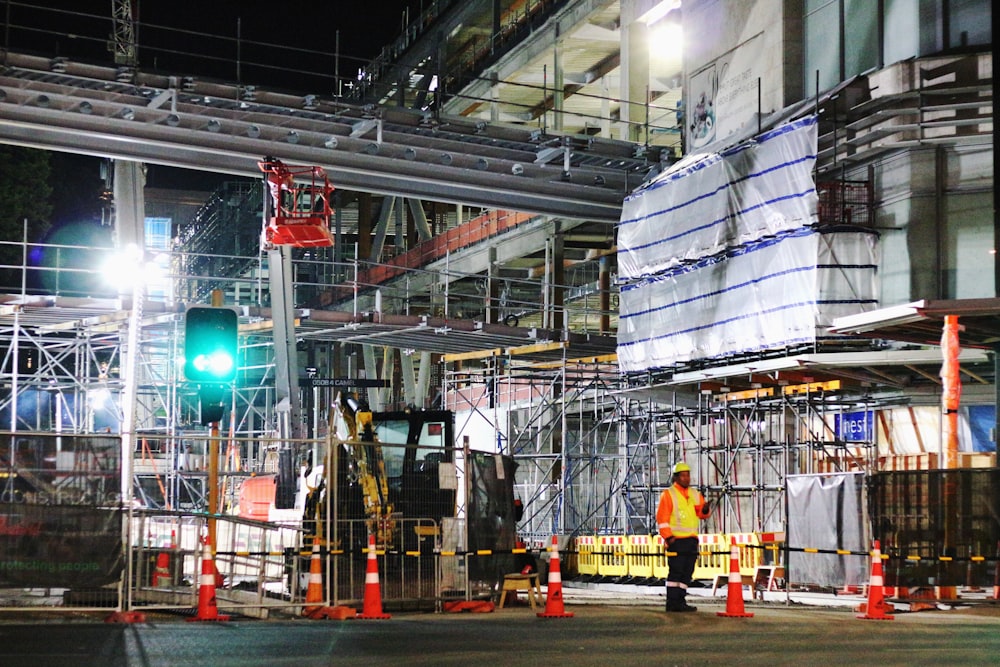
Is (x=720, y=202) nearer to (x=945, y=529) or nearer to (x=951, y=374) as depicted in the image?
(x=951, y=374)

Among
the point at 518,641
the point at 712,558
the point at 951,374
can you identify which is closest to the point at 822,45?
the point at 951,374

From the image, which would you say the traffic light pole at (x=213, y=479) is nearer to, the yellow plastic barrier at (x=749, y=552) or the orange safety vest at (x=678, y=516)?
the orange safety vest at (x=678, y=516)

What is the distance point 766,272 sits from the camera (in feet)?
80.3

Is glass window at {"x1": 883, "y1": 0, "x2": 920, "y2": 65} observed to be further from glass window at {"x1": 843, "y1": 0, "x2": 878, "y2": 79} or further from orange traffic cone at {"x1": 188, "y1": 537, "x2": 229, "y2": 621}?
orange traffic cone at {"x1": 188, "y1": 537, "x2": 229, "y2": 621}

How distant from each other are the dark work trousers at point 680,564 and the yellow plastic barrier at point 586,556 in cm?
1211

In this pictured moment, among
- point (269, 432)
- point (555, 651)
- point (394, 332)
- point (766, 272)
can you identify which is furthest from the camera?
point (269, 432)

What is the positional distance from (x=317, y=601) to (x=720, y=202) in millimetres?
12882

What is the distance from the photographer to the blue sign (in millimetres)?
26406

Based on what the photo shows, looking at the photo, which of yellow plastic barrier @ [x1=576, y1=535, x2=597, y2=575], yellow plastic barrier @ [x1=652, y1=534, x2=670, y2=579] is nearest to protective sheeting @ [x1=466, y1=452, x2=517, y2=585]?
yellow plastic barrier @ [x1=652, y1=534, x2=670, y2=579]

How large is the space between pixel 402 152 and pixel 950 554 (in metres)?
14.8

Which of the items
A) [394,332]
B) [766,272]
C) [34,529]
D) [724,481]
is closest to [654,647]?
[34,529]

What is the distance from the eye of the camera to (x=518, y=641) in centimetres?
1289

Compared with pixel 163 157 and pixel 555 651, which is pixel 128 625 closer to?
pixel 555 651

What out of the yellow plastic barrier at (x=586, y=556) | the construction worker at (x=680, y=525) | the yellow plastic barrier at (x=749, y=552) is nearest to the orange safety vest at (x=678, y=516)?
the construction worker at (x=680, y=525)
